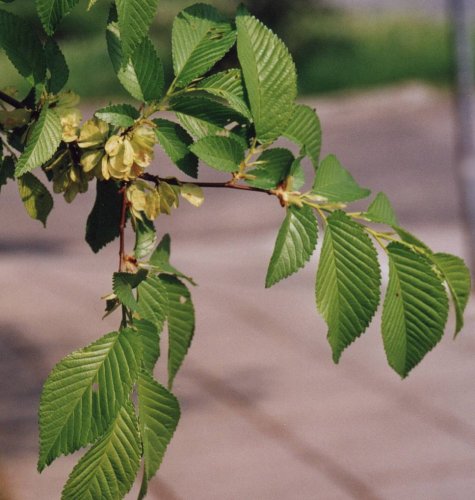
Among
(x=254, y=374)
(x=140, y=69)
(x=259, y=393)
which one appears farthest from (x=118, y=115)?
(x=254, y=374)

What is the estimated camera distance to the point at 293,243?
5.80 ft

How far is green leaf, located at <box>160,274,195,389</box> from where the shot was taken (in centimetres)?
210

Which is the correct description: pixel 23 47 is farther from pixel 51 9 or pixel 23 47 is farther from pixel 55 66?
pixel 51 9

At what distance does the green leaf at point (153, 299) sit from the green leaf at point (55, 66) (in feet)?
1.11

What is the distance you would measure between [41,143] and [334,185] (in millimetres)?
465

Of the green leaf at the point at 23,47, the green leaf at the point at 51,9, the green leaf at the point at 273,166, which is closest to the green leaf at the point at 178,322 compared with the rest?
the green leaf at the point at 273,166

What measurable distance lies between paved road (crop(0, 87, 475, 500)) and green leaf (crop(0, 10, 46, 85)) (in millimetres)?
2736

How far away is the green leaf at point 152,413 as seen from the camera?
1.73 meters

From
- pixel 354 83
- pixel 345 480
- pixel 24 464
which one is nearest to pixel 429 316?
pixel 345 480

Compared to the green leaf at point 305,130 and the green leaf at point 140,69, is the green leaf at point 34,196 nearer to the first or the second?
the green leaf at point 140,69

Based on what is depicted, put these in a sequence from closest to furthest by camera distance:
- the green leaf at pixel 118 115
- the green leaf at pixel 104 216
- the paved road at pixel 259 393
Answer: the green leaf at pixel 118 115, the green leaf at pixel 104 216, the paved road at pixel 259 393

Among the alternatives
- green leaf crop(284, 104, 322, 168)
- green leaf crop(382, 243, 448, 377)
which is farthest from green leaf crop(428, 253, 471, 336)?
green leaf crop(284, 104, 322, 168)

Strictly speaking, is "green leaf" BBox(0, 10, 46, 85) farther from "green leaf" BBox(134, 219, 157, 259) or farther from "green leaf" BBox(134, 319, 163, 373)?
"green leaf" BBox(134, 319, 163, 373)

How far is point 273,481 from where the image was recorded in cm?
447
